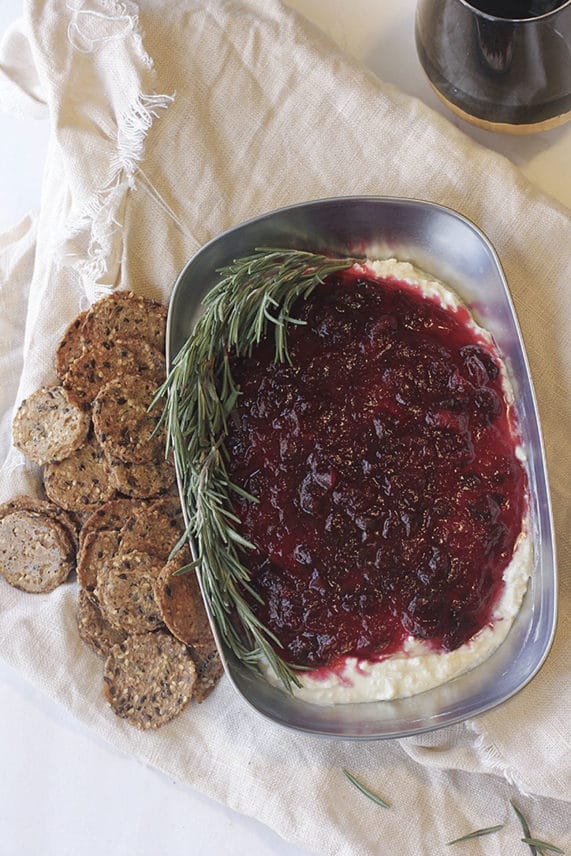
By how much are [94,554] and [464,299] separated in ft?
3.24

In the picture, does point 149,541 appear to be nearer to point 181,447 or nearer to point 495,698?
point 181,447

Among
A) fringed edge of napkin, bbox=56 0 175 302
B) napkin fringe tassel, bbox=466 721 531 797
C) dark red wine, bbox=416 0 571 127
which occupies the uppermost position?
dark red wine, bbox=416 0 571 127

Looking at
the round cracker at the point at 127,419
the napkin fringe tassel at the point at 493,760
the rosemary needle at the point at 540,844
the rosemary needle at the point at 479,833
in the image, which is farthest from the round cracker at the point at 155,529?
the rosemary needle at the point at 540,844

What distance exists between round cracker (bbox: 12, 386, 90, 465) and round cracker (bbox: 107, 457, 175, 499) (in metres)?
0.10

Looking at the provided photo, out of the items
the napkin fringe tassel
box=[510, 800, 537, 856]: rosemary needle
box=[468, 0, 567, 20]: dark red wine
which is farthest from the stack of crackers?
box=[468, 0, 567, 20]: dark red wine

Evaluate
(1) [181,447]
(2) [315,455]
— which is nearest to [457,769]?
(2) [315,455]

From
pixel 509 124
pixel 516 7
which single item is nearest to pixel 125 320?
pixel 509 124

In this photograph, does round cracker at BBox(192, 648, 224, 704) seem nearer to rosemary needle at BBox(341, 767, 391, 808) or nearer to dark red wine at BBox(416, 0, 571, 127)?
rosemary needle at BBox(341, 767, 391, 808)

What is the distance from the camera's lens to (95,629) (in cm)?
210

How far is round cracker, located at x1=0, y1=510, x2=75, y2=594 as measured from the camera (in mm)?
2102

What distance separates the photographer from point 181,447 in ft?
6.21

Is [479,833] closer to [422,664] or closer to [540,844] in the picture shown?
[540,844]

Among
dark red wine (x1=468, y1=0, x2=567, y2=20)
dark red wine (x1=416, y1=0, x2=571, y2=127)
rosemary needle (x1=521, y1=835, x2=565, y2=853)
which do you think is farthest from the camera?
rosemary needle (x1=521, y1=835, x2=565, y2=853)

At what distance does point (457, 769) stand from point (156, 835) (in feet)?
2.34
